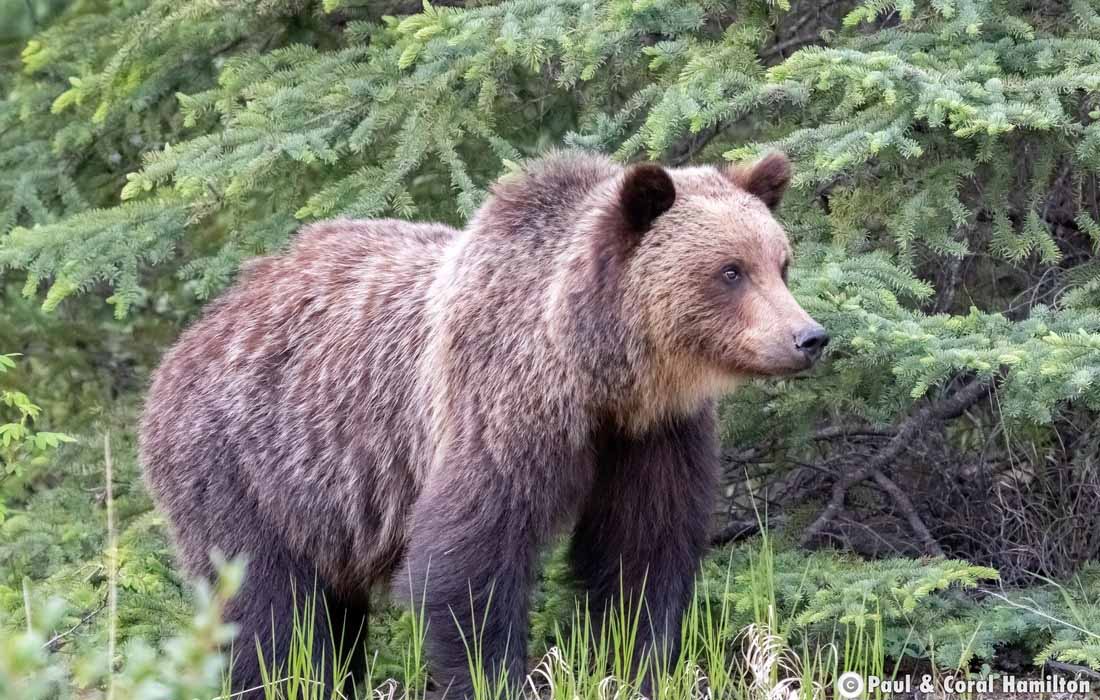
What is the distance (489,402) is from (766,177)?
49.4 inches

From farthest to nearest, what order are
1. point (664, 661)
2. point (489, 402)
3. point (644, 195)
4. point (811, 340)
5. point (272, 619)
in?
1. point (272, 619)
2. point (664, 661)
3. point (489, 402)
4. point (644, 195)
5. point (811, 340)

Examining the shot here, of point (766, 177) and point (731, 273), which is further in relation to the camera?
point (766, 177)

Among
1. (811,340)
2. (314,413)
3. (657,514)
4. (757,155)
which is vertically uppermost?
(757,155)

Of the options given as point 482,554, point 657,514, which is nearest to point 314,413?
point 482,554

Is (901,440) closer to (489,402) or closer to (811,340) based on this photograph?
(811,340)

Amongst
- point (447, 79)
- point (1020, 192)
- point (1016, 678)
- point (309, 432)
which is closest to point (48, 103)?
point (447, 79)

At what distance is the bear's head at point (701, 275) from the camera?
4.51m

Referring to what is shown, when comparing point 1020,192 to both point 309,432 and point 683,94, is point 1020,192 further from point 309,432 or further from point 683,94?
point 309,432

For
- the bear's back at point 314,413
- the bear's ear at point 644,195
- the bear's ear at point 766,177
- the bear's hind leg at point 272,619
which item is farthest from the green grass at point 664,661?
the bear's ear at point 766,177

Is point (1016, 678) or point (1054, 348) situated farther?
point (1016, 678)

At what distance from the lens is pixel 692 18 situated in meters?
5.76

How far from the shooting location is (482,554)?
4.52 metres

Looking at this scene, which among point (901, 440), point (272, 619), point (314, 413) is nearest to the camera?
point (272, 619)

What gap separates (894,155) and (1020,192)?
646mm
